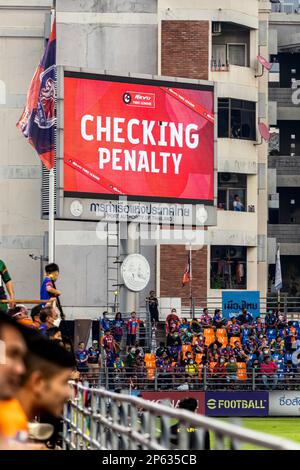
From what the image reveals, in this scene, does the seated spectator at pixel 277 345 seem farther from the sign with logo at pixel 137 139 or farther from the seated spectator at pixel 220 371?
the sign with logo at pixel 137 139

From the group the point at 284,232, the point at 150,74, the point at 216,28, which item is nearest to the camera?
the point at 150,74

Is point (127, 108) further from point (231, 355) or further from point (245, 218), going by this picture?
point (245, 218)

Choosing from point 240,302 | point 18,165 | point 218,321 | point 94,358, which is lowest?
point 94,358

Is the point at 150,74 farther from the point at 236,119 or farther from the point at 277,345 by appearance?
the point at 277,345

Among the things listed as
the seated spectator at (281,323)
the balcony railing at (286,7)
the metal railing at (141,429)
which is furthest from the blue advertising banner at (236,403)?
the balcony railing at (286,7)

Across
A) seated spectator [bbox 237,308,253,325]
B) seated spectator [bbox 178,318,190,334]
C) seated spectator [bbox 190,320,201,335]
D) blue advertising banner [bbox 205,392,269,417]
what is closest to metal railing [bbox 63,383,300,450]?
blue advertising banner [bbox 205,392,269,417]

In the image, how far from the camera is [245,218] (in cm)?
5666

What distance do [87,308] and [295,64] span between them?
29.0 metres

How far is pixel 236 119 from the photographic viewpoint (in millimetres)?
56406

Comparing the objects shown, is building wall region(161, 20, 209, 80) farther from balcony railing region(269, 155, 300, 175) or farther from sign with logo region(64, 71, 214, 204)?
balcony railing region(269, 155, 300, 175)

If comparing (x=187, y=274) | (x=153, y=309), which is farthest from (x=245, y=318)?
(x=187, y=274)

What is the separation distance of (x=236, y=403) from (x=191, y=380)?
1575mm

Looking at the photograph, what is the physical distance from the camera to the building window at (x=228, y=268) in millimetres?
54500
